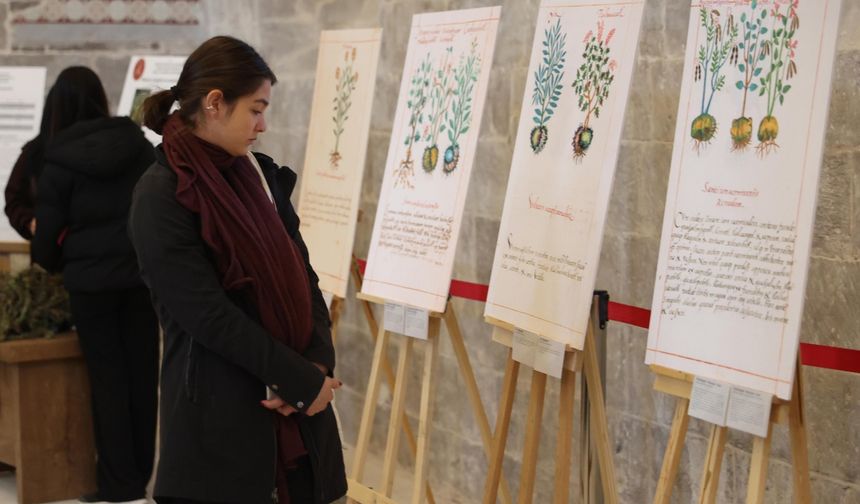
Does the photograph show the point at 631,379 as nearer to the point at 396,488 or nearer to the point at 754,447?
the point at 754,447

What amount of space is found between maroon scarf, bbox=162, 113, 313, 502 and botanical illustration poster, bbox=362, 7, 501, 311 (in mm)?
1057

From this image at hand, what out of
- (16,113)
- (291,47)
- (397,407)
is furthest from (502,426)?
(16,113)

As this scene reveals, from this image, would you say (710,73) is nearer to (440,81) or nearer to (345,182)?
(440,81)

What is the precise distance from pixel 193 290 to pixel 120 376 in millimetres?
2359

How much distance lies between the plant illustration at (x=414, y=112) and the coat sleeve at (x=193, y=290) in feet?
4.71

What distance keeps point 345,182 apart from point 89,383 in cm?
130

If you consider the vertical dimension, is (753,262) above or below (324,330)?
above

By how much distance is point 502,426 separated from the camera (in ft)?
10.5

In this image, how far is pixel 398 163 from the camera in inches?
152

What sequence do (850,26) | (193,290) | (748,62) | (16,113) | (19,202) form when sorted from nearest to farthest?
1. (193,290)
2. (748,62)
3. (850,26)
4. (19,202)
5. (16,113)

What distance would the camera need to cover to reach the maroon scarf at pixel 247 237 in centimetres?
241

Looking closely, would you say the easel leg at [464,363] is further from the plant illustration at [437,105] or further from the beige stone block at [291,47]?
the beige stone block at [291,47]

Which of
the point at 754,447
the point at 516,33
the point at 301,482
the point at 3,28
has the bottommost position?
the point at 301,482

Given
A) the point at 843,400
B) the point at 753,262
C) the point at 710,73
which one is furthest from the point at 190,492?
the point at 843,400
